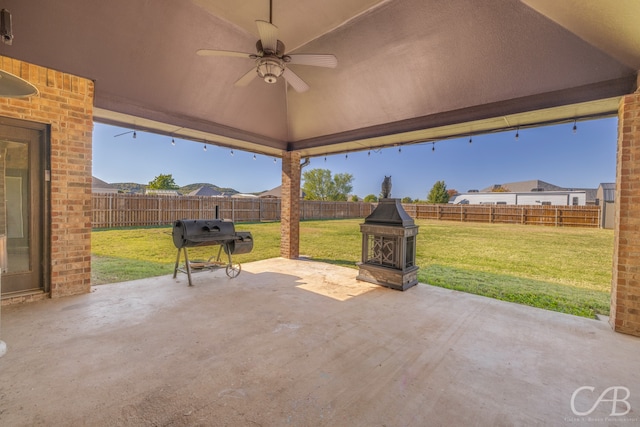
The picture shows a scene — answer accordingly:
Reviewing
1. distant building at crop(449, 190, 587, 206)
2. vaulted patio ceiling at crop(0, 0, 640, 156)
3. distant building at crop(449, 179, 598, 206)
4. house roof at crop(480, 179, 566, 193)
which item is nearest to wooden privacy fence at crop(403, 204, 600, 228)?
distant building at crop(449, 190, 587, 206)

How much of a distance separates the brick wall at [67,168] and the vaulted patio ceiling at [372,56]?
0.64ft

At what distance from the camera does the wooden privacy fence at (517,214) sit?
554 inches

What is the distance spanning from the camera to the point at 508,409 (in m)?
1.68

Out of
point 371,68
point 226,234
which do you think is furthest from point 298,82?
point 226,234

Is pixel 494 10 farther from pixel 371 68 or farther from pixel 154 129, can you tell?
pixel 154 129

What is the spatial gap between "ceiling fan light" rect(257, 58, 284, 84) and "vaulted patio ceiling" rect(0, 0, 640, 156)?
1165mm

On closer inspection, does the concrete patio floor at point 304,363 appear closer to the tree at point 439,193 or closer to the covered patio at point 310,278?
the covered patio at point 310,278

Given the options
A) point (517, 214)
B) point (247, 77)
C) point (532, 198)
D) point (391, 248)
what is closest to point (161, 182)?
point (247, 77)

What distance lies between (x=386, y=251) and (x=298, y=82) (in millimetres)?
2811

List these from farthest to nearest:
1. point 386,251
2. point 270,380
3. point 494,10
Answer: point 386,251
point 494,10
point 270,380

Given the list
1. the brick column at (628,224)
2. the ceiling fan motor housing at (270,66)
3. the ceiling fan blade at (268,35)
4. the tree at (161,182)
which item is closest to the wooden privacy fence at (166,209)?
the ceiling fan motor housing at (270,66)

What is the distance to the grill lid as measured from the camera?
421 centimetres

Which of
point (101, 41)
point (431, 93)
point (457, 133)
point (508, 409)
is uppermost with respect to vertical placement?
point (101, 41)

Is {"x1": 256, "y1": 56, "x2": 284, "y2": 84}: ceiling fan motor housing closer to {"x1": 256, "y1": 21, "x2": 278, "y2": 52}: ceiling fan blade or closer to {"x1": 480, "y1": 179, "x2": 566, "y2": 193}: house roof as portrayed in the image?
{"x1": 256, "y1": 21, "x2": 278, "y2": 52}: ceiling fan blade
